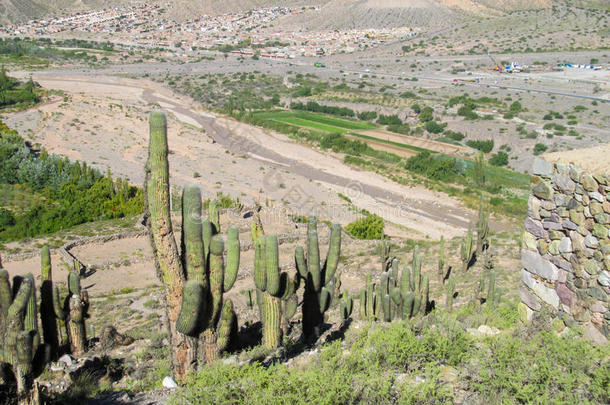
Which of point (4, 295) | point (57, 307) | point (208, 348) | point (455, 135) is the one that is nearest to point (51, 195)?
point (57, 307)

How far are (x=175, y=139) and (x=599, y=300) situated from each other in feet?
122

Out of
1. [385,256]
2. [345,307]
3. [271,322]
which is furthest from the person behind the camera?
[385,256]

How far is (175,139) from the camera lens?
133 feet

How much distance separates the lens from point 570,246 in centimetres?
656

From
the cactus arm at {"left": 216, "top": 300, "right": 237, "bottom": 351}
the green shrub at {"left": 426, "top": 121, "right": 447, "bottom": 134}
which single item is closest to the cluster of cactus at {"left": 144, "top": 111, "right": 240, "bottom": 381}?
the cactus arm at {"left": 216, "top": 300, "right": 237, "bottom": 351}

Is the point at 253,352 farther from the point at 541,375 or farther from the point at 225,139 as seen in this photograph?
the point at 225,139

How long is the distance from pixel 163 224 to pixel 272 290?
8.22ft

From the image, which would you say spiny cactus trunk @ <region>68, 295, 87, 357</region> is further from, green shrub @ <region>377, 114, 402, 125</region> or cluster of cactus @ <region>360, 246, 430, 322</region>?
green shrub @ <region>377, 114, 402, 125</region>

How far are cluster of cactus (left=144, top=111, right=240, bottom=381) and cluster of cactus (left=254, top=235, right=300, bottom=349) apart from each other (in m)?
0.53

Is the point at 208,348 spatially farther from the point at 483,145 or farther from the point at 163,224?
the point at 483,145

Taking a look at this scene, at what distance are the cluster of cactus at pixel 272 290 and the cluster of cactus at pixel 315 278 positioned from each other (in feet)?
1.24

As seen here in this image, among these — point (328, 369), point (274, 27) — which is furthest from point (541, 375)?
point (274, 27)

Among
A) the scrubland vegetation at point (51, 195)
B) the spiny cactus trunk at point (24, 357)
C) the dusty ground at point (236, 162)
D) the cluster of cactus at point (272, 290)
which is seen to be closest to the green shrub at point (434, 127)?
the dusty ground at point (236, 162)

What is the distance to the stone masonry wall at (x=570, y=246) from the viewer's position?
621 cm
